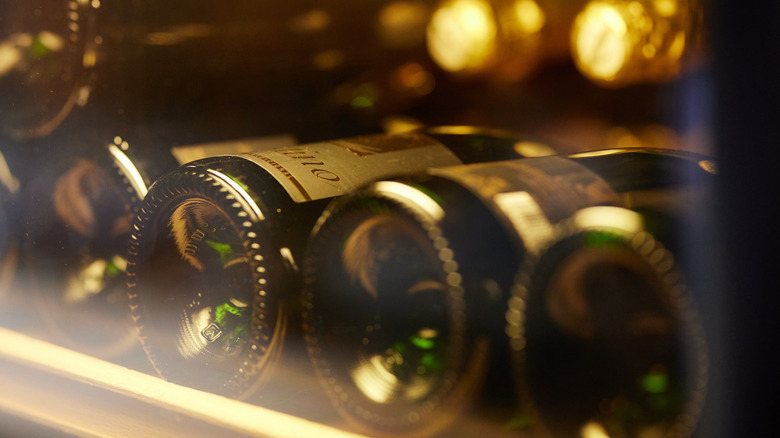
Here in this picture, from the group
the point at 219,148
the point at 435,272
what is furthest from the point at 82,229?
the point at 435,272

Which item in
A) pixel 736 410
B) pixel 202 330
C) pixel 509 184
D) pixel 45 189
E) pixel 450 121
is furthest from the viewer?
pixel 450 121

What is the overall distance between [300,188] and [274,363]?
11 cm

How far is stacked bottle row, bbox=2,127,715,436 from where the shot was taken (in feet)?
1.11

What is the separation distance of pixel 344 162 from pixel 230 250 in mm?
98

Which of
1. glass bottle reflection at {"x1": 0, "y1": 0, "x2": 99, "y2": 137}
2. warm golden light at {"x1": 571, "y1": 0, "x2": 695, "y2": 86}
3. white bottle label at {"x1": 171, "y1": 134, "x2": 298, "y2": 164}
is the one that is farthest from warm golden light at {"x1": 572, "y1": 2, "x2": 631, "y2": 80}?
glass bottle reflection at {"x1": 0, "y1": 0, "x2": 99, "y2": 137}

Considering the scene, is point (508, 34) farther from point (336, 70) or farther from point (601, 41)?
point (336, 70)

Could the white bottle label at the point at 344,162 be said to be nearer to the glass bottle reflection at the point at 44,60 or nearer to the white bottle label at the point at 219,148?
the white bottle label at the point at 219,148

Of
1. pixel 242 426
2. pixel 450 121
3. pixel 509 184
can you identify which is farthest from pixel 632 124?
pixel 242 426

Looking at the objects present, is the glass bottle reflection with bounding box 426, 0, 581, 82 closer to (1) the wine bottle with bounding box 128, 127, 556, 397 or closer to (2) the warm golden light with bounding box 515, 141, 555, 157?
(2) the warm golden light with bounding box 515, 141, 555, 157

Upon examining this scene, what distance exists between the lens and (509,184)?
0.40m

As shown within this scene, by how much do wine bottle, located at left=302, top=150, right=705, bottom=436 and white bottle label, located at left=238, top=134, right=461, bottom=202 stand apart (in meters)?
0.06

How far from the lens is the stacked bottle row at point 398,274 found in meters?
0.34

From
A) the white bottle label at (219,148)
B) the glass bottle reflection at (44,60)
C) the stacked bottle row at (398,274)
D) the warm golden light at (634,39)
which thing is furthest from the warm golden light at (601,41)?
the glass bottle reflection at (44,60)

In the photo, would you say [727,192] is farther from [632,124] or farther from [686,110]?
[632,124]
